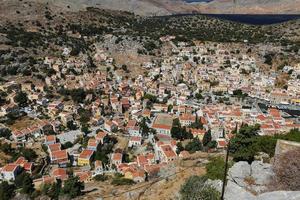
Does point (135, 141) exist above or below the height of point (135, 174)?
below

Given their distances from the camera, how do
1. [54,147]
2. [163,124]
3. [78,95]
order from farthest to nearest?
1. [78,95]
2. [163,124]
3. [54,147]

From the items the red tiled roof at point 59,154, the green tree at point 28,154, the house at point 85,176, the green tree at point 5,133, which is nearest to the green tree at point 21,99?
the green tree at point 5,133

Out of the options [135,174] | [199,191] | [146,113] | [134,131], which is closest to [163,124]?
[146,113]

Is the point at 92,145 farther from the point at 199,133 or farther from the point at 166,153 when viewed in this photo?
the point at 199,133

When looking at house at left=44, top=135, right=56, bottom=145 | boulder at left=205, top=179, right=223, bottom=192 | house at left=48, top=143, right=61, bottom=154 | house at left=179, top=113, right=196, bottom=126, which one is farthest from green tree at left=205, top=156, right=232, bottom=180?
house at left=44, top=135, right=56, bottom=145

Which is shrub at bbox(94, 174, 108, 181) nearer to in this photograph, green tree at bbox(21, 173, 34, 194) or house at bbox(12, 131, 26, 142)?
green tree at bbox(21, 173, 34, 194)

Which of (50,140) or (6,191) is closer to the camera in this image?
(6,191)

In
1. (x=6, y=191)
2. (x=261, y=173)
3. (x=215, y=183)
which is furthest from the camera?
(x=6, y=191)
